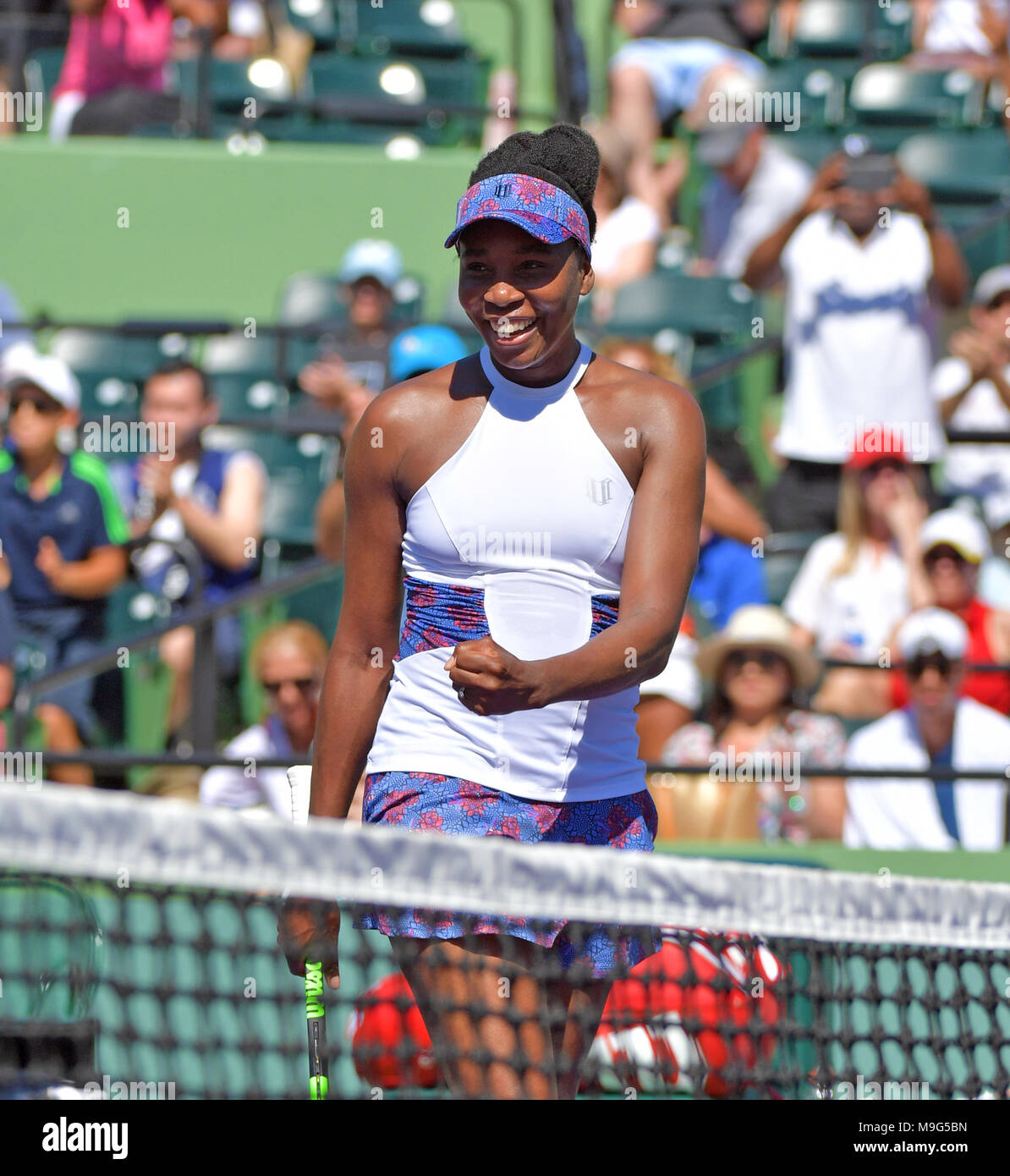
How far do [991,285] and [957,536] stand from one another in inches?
76.1

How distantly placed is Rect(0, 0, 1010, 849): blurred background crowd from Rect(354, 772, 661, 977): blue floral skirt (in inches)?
21.1

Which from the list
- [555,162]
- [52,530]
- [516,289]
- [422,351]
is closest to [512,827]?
[516,289]

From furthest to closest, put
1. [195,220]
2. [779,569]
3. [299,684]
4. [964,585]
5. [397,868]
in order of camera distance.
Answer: [195,220] < [779,569] < [964,585] < [299,684] < [397,868]

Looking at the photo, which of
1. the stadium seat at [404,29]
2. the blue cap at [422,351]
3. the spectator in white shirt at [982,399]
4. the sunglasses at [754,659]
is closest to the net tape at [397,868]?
the blue cap at [422,351]

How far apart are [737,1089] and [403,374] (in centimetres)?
245

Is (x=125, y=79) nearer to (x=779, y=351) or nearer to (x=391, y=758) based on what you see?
(x=779, y=351)

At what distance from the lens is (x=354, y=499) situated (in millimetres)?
2818

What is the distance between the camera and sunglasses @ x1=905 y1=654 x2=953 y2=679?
232 inches

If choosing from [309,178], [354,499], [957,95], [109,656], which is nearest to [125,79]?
[309,178]

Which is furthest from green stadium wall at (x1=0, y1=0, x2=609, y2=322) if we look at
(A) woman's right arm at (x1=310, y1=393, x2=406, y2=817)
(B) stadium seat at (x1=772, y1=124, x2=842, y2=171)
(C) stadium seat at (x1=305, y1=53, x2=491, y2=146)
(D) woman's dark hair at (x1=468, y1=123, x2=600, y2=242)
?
(A) woman's right arm at (x1=310, y1=393, x2=406, y2=817)

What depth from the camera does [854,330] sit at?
760 centimetres

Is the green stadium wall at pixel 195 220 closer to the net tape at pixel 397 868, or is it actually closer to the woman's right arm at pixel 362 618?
the woman's right arm at pixel 362 618

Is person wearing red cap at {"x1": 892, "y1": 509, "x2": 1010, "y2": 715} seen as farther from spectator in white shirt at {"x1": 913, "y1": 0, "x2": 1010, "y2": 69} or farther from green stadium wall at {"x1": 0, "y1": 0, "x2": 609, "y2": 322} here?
spectator in white shirt at {"x1": 913, "y1": 0, "x2": 1010, "y2": 69}

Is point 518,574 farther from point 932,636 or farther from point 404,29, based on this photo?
point 404,29
